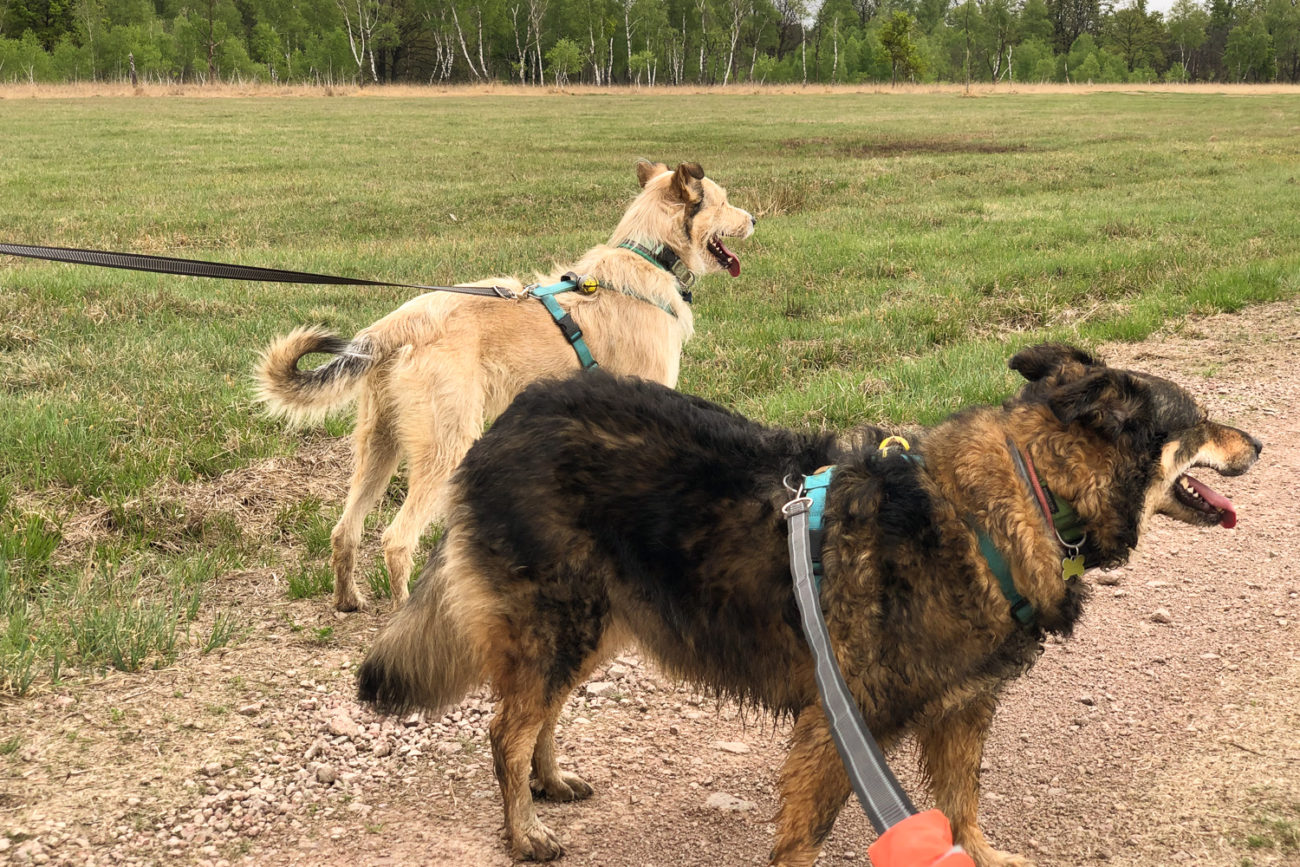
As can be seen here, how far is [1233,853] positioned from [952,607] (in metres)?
1.32

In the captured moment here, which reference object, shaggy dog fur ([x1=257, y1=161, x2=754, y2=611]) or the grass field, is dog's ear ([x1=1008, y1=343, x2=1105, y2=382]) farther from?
the grass field

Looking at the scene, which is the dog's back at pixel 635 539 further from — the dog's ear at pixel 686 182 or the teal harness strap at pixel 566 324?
the dog's ear at pixel 686 182

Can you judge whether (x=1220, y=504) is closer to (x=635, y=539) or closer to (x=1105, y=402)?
(x=1105, y=402)

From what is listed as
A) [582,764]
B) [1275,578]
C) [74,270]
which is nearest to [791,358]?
[1275,578]

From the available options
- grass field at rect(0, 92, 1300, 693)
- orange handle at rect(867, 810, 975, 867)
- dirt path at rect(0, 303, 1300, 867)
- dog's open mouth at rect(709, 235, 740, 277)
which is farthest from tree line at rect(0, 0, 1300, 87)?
orange handle at rect(867, 810, 975, 867)

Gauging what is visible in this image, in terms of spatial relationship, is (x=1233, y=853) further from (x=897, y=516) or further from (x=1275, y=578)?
→ (x=1275, y=578)

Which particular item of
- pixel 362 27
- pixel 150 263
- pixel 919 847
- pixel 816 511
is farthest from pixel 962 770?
pixel 362 27

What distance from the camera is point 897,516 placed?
2.93m

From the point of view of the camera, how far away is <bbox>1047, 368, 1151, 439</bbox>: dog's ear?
9.49ft

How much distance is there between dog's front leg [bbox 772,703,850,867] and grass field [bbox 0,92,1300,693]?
106 inches

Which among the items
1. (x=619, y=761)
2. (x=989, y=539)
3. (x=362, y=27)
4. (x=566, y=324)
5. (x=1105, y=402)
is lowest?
(x=619, y=761)

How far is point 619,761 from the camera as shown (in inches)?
153

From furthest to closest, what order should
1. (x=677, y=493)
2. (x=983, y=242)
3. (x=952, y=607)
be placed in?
(x=983, y=242), (x=677, y=493), (x=952, y=607)

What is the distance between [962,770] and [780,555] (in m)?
0.99
